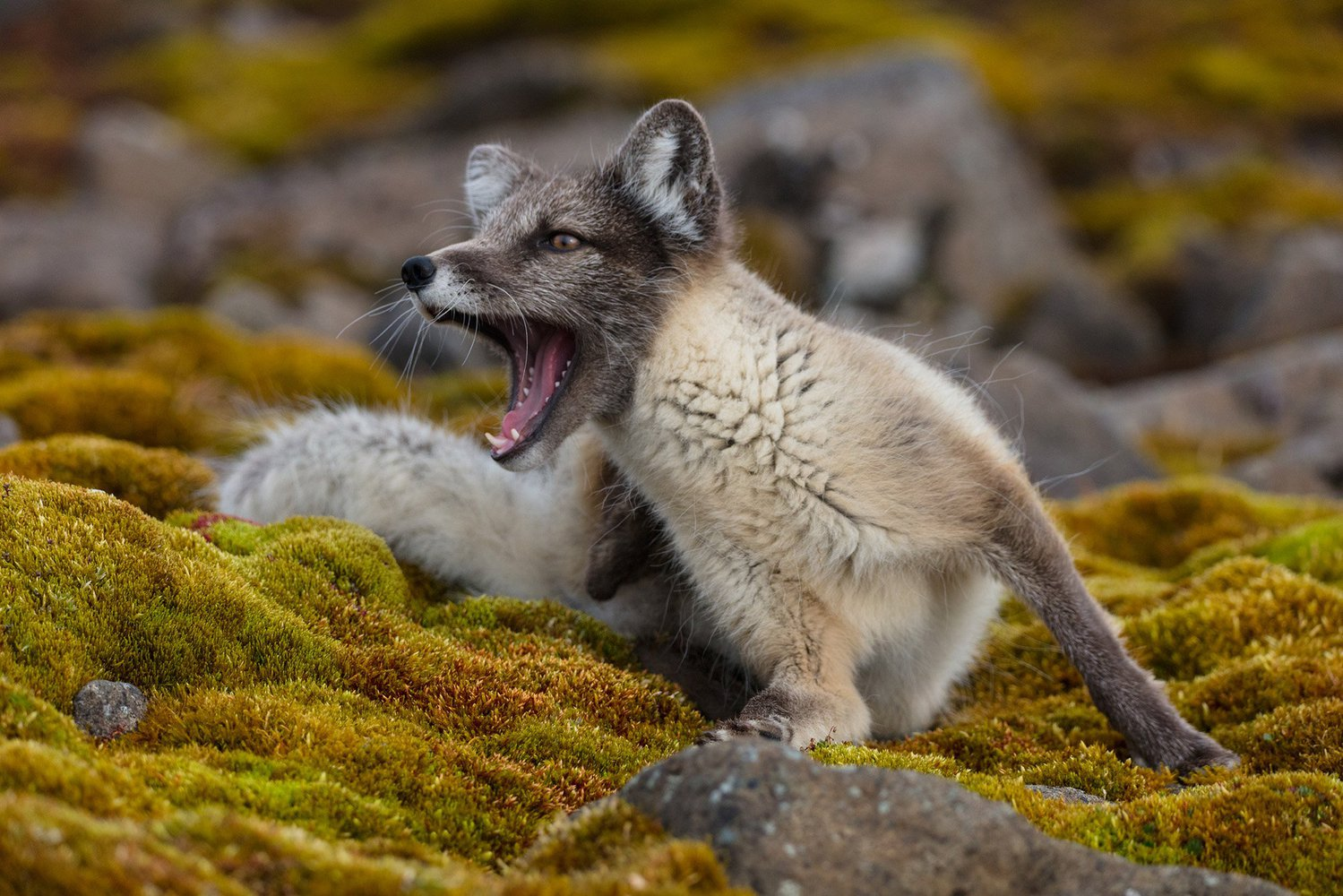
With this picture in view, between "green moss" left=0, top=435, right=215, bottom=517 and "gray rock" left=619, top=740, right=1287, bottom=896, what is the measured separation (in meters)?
5.96

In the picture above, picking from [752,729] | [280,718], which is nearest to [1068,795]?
[752,729]

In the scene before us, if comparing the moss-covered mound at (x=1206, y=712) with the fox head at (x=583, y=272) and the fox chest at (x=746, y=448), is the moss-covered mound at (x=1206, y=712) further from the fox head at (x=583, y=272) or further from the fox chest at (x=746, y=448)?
the fox head at (x=583, y=272)

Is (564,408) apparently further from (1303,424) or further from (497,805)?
(1303,424)

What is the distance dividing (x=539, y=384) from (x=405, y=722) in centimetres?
262

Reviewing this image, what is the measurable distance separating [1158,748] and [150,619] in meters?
5.29

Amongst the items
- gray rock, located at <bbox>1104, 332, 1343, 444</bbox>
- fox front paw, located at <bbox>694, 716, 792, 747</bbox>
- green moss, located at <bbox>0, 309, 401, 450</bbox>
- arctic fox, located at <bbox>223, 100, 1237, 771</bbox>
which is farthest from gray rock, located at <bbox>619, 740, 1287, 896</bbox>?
gray rock, located at <bbox>1104, 332, 1343, 444</bbox>

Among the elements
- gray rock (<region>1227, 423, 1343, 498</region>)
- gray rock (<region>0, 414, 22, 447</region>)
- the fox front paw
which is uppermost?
gray rock (<region>0, 414, 22, 447</region>)

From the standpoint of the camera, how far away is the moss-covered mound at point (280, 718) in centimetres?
386

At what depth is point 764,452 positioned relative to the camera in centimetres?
691

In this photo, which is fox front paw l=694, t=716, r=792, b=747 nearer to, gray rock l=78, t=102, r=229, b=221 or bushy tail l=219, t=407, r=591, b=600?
bushy tail l=219, t=407, r=591, b=600

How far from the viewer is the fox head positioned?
725cm

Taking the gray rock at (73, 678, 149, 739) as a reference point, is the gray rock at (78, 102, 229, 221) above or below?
above

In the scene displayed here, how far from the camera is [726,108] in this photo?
29734 millimetres

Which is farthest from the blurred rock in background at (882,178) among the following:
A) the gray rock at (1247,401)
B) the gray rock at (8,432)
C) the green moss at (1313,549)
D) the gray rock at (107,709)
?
the gray rock at (107,709)
